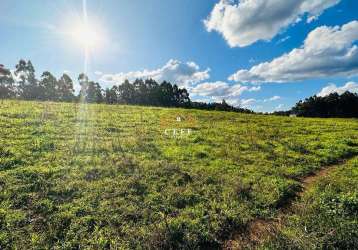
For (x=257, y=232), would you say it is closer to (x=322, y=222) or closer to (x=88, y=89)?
(x=322, y=222)

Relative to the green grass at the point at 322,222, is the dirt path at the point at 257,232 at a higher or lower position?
lower

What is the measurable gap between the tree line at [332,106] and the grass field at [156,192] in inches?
2853

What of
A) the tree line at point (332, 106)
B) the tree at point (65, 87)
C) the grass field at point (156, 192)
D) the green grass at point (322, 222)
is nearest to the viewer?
the green grass at point (322, 222)

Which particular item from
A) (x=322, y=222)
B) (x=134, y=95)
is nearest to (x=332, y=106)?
(x=134, y=95)

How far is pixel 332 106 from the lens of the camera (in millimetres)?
85688

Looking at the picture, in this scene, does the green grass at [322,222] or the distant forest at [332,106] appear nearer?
the green grass at [322,222]

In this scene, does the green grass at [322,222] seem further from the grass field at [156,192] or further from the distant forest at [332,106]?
the distant forest at [332,106]

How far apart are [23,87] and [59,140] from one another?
87843 mm

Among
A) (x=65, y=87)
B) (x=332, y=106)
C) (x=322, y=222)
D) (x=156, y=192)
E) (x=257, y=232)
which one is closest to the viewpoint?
(x=257, y=232)

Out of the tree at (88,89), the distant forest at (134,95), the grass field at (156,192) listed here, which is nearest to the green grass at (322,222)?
the grass field at (156,192)

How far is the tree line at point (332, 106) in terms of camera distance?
84.1 m

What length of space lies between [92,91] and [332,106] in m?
82.8

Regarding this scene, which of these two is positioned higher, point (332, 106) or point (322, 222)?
point (332, 106)

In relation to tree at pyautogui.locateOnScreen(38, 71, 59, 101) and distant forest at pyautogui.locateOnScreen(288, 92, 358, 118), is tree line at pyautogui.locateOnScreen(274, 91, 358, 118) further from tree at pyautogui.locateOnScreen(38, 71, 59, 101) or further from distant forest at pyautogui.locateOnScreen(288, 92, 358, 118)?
tree at pyautogui.locateOnScreen(38, 71, 59, 101)
